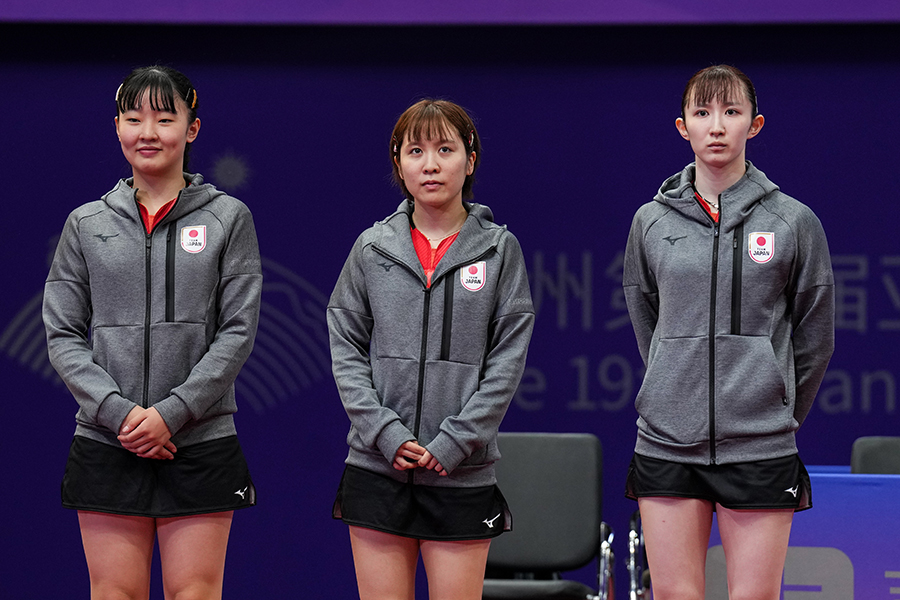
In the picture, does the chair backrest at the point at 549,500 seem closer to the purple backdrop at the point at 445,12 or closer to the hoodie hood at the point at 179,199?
the hoodie hood at the point at 179,199

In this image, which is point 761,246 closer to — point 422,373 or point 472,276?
point 472,276

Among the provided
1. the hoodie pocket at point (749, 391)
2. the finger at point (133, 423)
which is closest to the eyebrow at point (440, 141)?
the hoodie pocket at point (749, 391)

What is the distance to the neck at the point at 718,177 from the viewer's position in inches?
117

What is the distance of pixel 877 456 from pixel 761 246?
6.18 feet

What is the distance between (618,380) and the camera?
4.92 meters

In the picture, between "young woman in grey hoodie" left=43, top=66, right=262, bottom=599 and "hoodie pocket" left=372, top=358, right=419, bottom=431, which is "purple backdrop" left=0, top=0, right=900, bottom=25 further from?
"hoodie pocket" left=372, top=358, right=419, bottom=431

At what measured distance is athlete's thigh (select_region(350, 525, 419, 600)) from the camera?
2.78m

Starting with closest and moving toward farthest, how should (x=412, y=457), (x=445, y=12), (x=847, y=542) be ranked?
1. (x=412, y=457)
2. (x=847, y=542)
3. (x=445, y=12)

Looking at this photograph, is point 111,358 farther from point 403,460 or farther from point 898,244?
point 898,244

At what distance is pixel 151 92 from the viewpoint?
2.97 meters

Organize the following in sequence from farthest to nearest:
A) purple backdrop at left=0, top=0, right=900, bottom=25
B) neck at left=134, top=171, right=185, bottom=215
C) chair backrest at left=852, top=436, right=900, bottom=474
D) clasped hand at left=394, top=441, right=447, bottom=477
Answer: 1. purple backdrop at left=0, top=0, right=900, bottom=25
2. chair backrest at left=852, top=436, right=900, bottom=474
3. neck at left=134, top=171, right=185, bottom=215
4. clasped hand at left=394, top=441, right=447, bottom=477

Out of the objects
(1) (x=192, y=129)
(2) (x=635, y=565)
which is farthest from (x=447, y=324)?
(2) (x=635, y=565)

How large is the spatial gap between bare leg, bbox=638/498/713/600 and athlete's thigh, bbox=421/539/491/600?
516 mm

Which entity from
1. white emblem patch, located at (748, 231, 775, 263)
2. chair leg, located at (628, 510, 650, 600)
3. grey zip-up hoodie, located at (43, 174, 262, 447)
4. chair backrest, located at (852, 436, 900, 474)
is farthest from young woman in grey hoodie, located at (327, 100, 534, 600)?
chair backrest, located at (852, 436, 900, 474)
